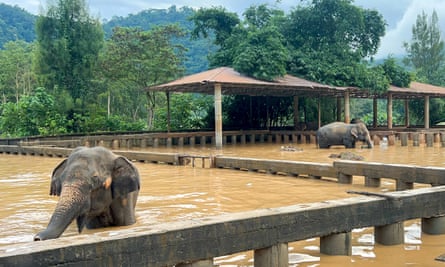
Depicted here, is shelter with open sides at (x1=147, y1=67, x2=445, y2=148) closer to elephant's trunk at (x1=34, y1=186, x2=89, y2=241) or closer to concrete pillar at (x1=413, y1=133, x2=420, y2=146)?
concrete pillar at (x1=413, y1=133, x2=420, y2=146)

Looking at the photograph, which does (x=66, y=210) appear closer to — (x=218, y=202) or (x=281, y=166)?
(x=218, y=202)

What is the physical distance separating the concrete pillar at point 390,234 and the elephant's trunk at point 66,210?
3.01m

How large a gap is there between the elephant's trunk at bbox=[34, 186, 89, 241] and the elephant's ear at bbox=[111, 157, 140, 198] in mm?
639

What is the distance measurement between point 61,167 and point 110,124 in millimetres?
23863

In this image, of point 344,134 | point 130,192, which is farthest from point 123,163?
point 344,134

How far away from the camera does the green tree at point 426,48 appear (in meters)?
50.2

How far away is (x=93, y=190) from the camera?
17.7 feet

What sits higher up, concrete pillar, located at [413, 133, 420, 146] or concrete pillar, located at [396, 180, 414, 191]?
concrete pillar, located at [413, 133, 420, 146]

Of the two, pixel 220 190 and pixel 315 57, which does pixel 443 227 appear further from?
pixel 315 57

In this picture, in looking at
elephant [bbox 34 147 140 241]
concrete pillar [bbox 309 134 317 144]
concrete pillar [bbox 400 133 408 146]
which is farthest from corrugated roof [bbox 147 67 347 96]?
elephant [bbox 34 147 140 241]

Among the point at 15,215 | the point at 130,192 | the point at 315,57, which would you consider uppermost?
the point at 315,57

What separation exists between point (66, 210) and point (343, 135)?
725 inches

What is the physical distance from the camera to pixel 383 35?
3266 cm

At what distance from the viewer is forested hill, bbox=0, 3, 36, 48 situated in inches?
2663
